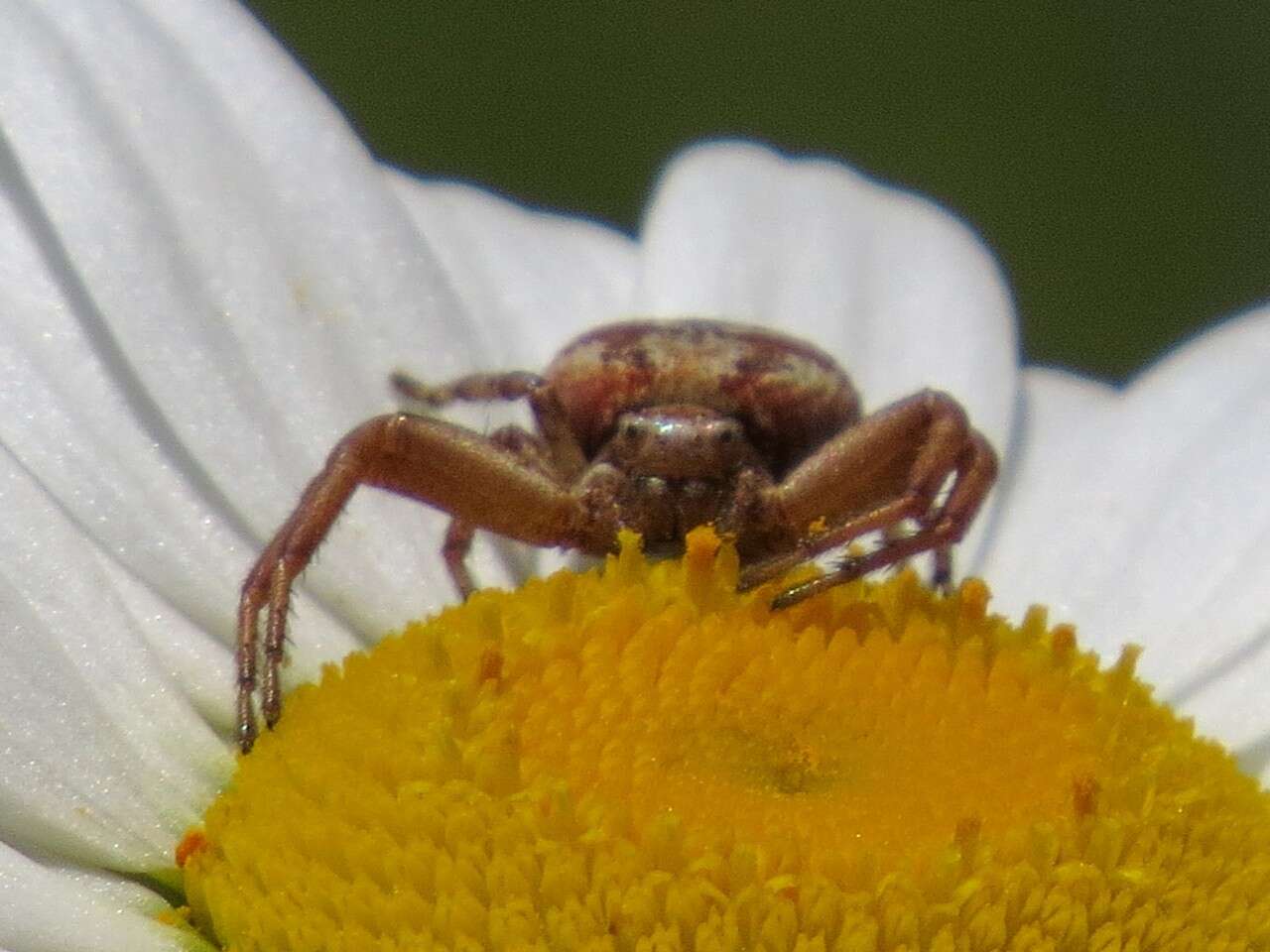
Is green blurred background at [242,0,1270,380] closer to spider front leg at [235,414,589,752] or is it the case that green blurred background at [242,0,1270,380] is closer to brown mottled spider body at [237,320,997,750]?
brown mottled spider body at [237,320,997,750]

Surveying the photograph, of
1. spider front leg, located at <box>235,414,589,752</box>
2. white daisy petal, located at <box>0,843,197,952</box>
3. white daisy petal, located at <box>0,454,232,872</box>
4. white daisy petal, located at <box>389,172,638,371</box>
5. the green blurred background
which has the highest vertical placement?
the green blurred background

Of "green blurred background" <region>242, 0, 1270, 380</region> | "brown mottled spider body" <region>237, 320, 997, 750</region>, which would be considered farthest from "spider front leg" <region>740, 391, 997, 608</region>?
"green blurred background" <region>242, 0, 1270, 380</region>

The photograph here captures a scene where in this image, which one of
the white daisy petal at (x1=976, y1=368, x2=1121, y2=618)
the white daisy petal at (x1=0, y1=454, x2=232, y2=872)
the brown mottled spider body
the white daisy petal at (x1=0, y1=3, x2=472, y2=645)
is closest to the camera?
the white daisy petal at (x1=0, y1=454, x2=232, y2=872)

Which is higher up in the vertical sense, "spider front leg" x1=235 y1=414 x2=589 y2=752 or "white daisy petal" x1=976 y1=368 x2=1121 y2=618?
"white daisy petal" x1=976 y1=368 x2=1121 y2=618

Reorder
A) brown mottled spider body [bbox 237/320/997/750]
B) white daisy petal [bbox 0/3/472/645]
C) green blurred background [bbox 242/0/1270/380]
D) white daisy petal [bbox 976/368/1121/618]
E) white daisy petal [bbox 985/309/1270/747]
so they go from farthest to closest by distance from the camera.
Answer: green blurred background [bbox 242/0/1270/380], white daisy petal [bbox 976/368/1121/618], white daisy petal [bbox 985/309/1270/747], white daisy petal [bbox 0/3/472/645], brown mottled spider body [bbox 237/320/997/750]

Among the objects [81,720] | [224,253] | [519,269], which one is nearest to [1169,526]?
[519,269]

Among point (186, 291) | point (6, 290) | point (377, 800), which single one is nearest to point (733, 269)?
point (186, 291)

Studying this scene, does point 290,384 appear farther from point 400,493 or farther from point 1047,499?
point 1047,499
